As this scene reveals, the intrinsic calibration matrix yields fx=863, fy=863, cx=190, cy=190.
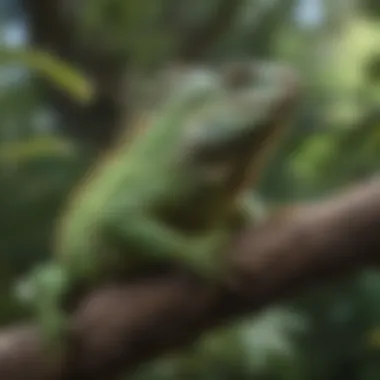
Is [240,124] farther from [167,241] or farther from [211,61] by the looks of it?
[211,61]

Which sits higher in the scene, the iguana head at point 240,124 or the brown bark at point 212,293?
the iguana head at point 240,124

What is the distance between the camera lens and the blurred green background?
22.0 inches

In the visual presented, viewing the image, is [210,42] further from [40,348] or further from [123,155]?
[40,348]

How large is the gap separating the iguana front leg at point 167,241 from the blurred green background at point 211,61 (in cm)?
6

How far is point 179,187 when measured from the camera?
1.55ft

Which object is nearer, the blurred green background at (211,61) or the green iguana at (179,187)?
A: the green iguana at (179,187)

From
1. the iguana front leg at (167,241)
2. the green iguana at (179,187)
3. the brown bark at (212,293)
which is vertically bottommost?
the brown bark at (212,293)

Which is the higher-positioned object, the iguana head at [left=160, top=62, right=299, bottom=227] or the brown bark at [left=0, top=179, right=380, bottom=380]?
the iguana head at [left=160, top=62, right=299, bottom=227]

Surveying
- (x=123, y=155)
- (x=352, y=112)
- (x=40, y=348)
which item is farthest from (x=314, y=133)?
(x=40, y=348)

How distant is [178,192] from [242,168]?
1.5 inches

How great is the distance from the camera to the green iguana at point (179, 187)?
46 cm

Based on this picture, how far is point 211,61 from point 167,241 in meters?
0.23

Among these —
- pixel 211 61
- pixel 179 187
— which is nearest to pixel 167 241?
pixel 179 187

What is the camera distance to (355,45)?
65 cm
